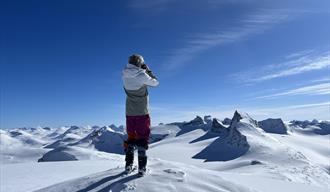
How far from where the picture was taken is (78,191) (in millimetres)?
Answer: 7488

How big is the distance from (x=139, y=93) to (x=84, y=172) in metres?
4.88

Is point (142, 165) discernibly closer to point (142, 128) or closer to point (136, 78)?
point (142, 128)

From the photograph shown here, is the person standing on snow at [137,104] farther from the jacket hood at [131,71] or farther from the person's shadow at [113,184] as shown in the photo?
the person's shadow at [113,184]

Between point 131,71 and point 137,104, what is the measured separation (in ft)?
2.64

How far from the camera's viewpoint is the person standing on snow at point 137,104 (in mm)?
8250

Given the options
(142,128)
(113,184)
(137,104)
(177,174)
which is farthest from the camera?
(137,104)

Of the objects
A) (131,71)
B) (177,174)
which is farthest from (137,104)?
(177,174)

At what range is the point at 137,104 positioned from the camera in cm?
838

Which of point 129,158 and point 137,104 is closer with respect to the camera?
point 137,104

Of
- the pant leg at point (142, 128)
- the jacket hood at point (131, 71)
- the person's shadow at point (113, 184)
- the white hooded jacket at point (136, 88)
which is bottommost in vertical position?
the person's shadow at point (113, 184)

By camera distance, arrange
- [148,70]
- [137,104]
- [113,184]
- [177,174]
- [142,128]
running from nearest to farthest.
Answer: [113,184]
[177,174]
[142,128]
[137,104]
[148,70]

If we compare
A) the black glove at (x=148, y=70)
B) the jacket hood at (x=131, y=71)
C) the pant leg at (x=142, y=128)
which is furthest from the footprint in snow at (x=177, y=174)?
the jacket hood at (x=131, y=71)

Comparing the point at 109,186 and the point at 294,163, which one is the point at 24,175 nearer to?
the point at 109,186

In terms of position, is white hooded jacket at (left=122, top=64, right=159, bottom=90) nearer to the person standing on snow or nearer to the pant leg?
Result: the person standing on snow
